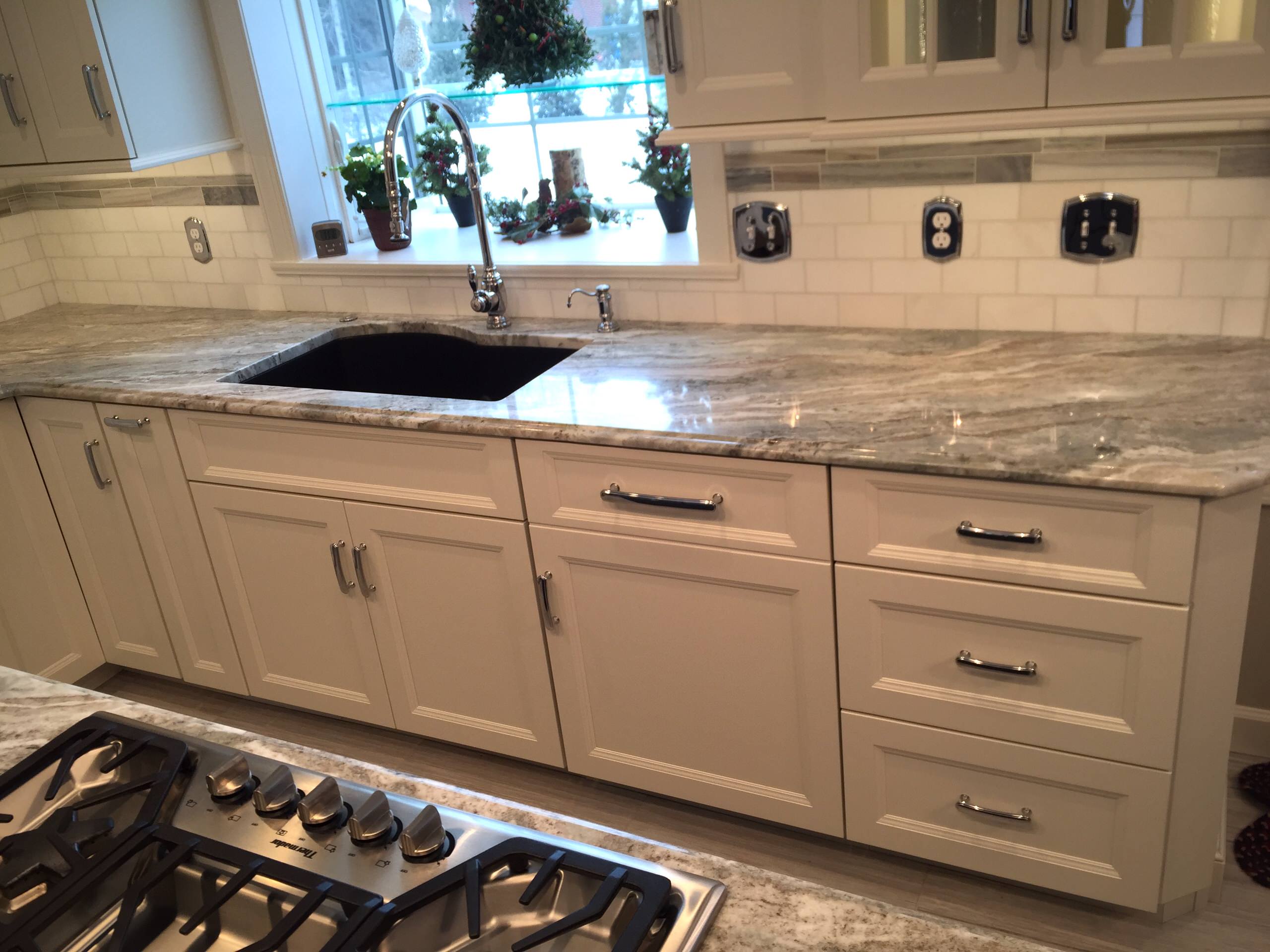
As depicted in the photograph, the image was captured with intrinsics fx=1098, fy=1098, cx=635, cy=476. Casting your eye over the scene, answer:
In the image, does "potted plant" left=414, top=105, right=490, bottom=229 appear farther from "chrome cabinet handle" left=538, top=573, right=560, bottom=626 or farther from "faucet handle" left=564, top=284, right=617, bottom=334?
"chrome cabinet handle" left=538, top=573, right=560, bottom=626

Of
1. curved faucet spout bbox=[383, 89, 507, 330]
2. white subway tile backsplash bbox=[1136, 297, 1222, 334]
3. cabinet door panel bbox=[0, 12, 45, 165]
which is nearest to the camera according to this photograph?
white subway tile backsplash bbox=[1136, 297, 1222, 334]

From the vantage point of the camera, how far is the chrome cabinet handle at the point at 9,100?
2.75m

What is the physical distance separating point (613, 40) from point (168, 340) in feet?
4.57

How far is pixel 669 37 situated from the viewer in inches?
77.8

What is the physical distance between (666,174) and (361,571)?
1171 millimetres

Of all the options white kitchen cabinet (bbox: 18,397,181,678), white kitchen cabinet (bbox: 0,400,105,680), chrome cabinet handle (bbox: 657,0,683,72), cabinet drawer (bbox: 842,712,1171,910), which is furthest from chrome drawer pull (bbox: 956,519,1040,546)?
white kitchen cabinet (bbox: 0,400,105,680)

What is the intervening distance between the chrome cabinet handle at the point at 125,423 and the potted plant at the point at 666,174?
51.0 inches

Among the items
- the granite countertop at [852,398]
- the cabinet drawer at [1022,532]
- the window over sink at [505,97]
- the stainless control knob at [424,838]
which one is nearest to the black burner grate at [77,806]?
the stainless control knob at [424,838]

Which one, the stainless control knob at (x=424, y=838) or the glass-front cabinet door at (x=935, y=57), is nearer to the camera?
the stainless control knob at (x=424, y=838)

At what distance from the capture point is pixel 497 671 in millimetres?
2371

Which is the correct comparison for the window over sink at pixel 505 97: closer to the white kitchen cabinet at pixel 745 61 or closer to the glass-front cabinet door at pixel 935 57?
the white kitchen cabinet at pixel 745 61

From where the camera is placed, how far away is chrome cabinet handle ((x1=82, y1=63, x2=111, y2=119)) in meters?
2.62

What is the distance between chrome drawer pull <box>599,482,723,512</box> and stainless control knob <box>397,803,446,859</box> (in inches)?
41.4

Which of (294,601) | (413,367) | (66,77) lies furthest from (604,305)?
(66,77)
